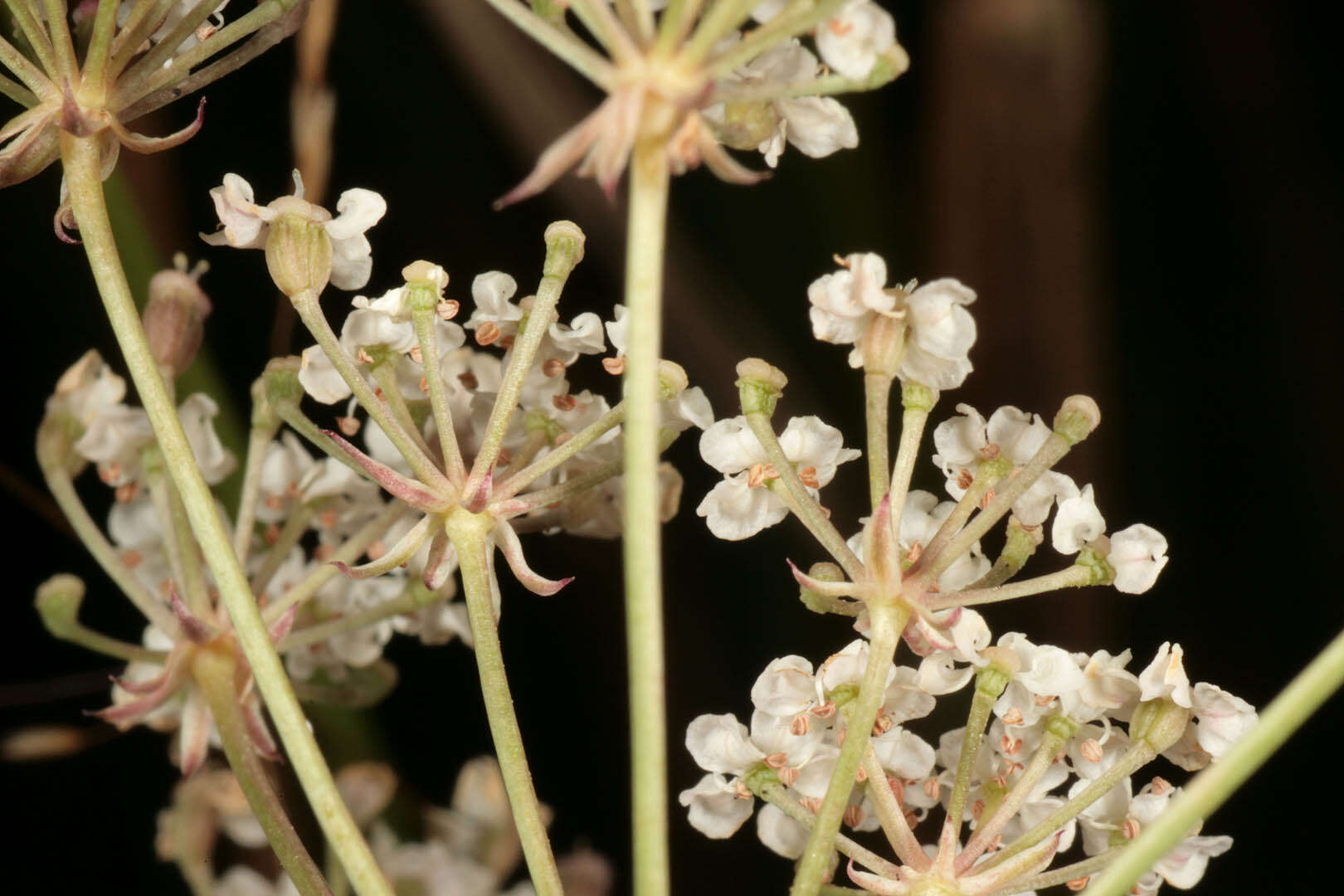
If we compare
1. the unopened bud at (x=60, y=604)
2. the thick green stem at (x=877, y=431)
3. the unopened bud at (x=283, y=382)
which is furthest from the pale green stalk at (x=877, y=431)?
the unopened bud at (x=60, y=604)

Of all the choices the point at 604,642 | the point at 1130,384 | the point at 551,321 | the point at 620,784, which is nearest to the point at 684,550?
the point at 604,642

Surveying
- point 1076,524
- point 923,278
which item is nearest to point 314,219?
point 1076,524

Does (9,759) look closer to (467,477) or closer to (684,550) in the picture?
(684,550)

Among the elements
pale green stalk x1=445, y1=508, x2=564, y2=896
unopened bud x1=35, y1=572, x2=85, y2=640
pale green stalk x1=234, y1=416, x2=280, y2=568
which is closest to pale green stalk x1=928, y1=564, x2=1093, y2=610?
pale green stalk x1=445, y1=508, x2=564, y2=896

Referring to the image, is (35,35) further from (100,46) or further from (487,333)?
(487,333)

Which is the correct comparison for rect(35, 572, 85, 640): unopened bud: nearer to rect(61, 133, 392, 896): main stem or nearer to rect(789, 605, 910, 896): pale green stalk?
rect(61, 133, 392, 896): main stem

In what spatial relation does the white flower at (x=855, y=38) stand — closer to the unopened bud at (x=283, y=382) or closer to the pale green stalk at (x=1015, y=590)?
the pale green stalk at (x=1015, y=590)

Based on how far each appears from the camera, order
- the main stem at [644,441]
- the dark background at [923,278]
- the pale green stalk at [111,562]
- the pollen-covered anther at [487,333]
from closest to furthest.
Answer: the main stem at [644,441]
the pollen-covered anther at [487,333]
the pale green stalk at [111,562]
the dark background at [923,278]
